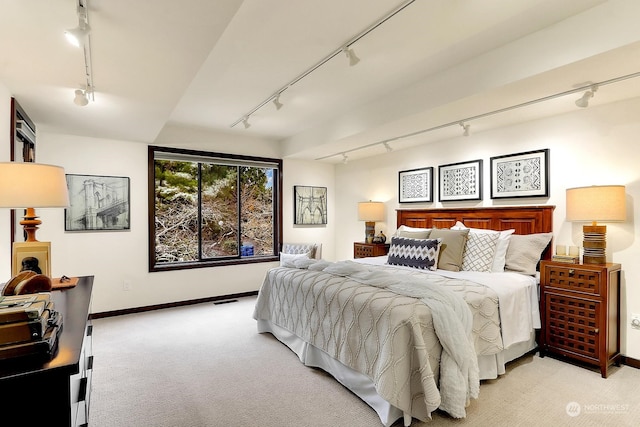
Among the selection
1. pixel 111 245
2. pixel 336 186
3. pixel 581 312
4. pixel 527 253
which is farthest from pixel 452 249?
pixel 111 245

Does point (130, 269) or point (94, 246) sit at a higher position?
point (94, 246)

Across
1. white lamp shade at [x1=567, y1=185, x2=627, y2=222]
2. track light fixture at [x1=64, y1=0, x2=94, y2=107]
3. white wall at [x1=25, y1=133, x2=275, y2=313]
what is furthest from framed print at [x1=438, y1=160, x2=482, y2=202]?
track light fixture at [x1=64, y1=0, x2=94, y2=107]

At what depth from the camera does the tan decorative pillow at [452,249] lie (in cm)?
345

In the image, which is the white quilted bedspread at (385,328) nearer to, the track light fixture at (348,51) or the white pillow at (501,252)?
the white pillow at (501,252)

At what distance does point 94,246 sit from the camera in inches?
165

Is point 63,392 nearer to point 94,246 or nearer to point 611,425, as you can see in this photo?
point 611,425

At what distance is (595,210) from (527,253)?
2.33 ft

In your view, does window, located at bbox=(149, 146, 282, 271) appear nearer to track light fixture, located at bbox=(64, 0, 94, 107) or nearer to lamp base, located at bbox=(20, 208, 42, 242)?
track light fixture, located at bbox=(64, 0, 94, 107)

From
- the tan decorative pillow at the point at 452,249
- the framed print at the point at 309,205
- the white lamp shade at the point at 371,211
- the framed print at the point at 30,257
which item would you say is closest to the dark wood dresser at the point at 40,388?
the framed print at the point at 30,257

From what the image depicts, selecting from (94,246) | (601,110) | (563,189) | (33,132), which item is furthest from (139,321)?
(601,110)

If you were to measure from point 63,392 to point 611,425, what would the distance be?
112 inches

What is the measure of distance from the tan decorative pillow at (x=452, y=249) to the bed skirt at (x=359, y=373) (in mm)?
903

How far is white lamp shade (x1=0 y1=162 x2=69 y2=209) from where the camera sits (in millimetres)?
1790

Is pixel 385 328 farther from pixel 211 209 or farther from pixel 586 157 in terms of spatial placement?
pixel 211 209
